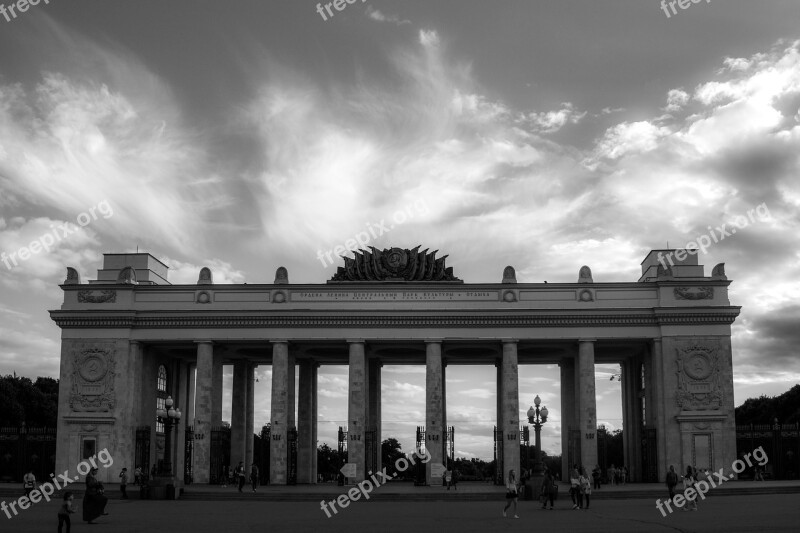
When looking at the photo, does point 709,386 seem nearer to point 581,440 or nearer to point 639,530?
point 581,440

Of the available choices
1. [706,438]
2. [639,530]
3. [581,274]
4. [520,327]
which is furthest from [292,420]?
[639,530]

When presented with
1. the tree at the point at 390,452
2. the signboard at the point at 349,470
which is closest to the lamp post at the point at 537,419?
the signboard at the point at 349,470

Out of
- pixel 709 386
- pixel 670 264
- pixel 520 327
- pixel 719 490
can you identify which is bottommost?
pixel 719 490

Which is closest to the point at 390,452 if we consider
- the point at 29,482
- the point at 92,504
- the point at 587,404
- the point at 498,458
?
the point at 498,458

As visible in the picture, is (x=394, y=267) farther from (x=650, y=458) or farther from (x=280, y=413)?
(x=650, y=458)

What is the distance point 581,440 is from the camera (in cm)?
5375

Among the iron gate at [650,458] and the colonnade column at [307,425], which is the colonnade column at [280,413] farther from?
the iron gate at [650,458]

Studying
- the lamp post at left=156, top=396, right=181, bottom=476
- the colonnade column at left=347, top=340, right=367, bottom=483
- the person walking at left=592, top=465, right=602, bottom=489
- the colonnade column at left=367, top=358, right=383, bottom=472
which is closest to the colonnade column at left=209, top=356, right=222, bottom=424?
the colonnade column at left=347, top=340, right=367, bottom=483

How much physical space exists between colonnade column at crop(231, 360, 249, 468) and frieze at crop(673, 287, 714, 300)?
26653mm

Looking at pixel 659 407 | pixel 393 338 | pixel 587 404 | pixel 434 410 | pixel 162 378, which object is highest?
pixel 393 338

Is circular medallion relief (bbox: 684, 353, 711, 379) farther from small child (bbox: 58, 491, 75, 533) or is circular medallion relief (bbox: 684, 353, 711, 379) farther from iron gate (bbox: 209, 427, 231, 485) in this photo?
small child (bbox: 58, 491, 75, 533)

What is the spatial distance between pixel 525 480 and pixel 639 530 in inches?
710

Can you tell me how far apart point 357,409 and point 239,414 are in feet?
30.7

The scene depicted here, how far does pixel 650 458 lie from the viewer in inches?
2130
